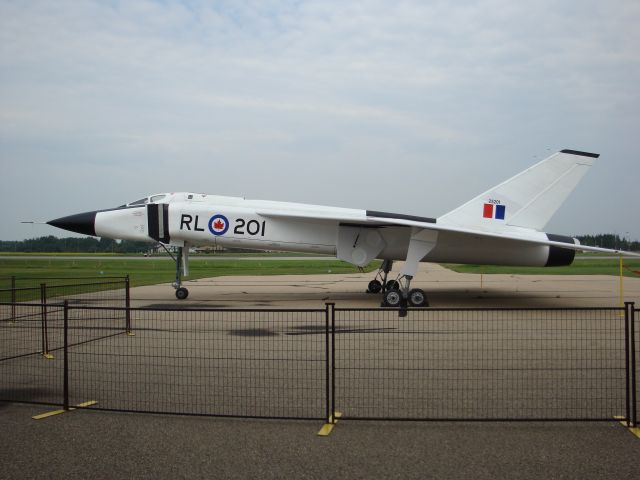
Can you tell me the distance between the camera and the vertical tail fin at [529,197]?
17.0 metres

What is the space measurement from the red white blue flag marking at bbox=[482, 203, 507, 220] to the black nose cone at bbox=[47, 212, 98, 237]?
12764 mm

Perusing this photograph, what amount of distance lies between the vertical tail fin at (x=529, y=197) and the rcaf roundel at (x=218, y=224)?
7033mm

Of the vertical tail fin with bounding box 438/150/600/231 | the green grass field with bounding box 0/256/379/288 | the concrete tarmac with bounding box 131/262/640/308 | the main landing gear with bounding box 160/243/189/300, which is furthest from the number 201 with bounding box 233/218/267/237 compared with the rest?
the green grass field with bounding box 0/256/379/288

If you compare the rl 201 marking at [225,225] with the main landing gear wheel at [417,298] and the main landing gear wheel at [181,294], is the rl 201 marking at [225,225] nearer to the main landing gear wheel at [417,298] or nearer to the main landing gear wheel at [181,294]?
the main landing gear wheel at [181,294]

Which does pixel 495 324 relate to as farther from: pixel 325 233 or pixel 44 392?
pixel 44 392

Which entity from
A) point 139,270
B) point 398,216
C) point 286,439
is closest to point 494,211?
point 398,216

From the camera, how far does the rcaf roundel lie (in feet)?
57.6

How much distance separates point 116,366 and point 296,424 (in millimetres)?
3742

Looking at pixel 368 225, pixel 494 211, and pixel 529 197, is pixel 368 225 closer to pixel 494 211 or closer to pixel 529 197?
pixel 494 211

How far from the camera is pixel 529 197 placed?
17.3 meters

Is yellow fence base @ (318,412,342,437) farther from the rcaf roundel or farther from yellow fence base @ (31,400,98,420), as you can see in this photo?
the rcaf roundel

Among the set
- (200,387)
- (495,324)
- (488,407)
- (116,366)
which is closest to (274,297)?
(495,324)

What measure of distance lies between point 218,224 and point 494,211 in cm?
872

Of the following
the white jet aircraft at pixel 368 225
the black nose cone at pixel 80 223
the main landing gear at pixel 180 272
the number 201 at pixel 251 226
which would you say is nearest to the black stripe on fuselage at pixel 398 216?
the white jet aircraft at pixel 368 225
